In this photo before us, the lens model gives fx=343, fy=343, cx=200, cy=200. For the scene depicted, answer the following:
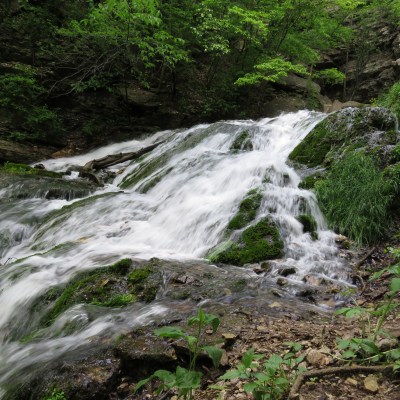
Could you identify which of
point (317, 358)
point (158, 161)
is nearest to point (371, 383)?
point (317, 358)

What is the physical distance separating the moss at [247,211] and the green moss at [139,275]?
180 centimetres

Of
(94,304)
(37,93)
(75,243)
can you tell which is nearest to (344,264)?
(94,304)

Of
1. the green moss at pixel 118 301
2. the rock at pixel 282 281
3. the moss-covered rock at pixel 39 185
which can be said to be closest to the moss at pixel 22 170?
the moss-covered rock at pixel 39 185

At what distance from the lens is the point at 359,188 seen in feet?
19.1

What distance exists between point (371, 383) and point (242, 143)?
8068 millimetres

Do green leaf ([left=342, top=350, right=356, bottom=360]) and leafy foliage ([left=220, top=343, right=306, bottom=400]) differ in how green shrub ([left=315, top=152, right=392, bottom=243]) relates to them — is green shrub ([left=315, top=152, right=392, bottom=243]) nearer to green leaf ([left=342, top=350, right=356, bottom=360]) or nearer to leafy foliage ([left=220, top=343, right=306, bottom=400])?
green leaf ([left=342, top=350, right=356, bottom=360])

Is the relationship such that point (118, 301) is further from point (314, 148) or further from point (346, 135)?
point (346, 135)

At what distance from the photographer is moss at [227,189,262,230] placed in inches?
215

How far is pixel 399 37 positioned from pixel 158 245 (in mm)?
19093

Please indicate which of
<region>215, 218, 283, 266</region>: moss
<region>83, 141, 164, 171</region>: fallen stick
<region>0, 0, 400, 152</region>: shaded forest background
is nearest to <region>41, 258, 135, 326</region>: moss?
<region>215, 218, 283, 266</region>: moss

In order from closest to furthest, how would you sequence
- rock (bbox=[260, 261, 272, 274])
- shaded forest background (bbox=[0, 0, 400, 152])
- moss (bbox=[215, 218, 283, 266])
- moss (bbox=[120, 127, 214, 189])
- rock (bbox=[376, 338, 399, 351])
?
rock (bbox=[376, 338, 399, 351])
rock (bbox=[260, 261, 272, 274])
moss (bbox=[215, 218, 283, 266])
moss (bbox=[120, 127, 214, 189])
shaded forest background (bbox=[0, 0, 400, 152])

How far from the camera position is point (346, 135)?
755 centimetres

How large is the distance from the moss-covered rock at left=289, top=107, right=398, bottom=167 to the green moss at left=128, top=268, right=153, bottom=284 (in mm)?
4896

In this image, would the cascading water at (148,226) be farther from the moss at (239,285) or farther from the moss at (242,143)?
the moss at (239,285)
